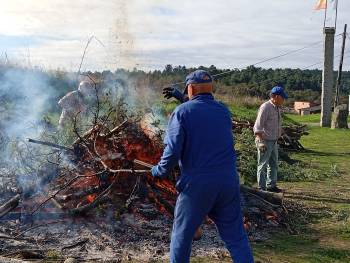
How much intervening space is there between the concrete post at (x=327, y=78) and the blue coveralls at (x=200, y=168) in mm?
19898

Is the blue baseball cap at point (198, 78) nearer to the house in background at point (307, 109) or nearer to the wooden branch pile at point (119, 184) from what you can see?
the wooden branch pile at point (119, 184)

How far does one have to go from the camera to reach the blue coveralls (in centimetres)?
416

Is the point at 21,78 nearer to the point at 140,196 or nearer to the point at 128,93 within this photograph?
the point at 128,93

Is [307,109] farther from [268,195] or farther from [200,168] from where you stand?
[200,168]

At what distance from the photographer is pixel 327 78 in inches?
903

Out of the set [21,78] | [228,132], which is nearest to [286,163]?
[21,78]

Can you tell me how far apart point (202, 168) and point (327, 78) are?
66.7 feet

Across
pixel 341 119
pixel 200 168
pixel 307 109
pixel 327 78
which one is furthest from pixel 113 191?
pixel 307 109

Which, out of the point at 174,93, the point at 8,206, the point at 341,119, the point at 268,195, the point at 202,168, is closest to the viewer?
the point at 202,168

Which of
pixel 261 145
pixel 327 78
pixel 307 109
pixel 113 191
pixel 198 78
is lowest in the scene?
pixel 307 109

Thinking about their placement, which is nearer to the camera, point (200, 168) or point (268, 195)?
point (200, 168)

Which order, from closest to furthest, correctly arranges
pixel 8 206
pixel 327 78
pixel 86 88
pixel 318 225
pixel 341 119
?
pixel 8 206
pixel 318 225
pixel 86 88
pixel 341 119
pixel 327 78

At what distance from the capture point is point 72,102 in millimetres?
9602

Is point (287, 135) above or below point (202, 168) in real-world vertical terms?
below
